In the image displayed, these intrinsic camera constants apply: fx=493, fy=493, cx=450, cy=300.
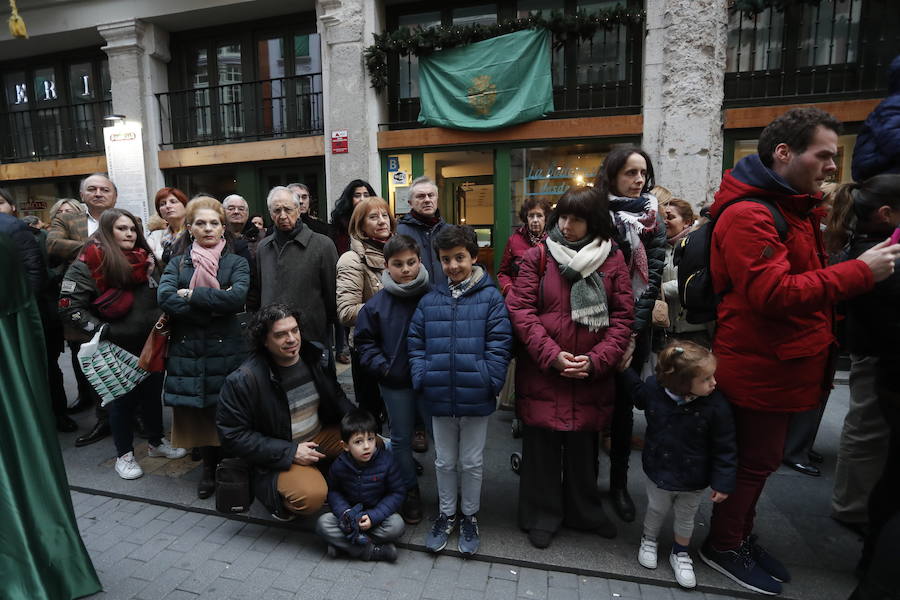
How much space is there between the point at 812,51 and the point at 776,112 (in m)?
1.22

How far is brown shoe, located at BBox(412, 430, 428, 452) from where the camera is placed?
162 inches

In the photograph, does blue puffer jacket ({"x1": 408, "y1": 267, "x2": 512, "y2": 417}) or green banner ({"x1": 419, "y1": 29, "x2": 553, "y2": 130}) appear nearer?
blue puffer jacket ({"x1": 408, "y1": 267, "x2": 512, "y2": 417})

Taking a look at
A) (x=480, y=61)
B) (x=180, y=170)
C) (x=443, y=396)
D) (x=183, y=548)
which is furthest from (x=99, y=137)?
(x=443, y=396)

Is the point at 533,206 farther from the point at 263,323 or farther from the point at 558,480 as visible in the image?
the point at 263,323

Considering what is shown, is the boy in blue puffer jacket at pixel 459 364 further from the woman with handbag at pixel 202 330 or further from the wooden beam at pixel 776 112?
the wooden beam at pixel 776 112

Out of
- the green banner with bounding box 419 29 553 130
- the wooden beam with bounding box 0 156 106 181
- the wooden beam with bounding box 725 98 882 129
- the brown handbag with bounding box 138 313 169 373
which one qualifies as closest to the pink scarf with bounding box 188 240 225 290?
the brown handbag with bounding box 138 313 169 373

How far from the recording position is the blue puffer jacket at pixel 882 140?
220 centimetres

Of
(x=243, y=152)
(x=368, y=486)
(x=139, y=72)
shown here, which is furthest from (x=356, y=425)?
(x=139, y=72)

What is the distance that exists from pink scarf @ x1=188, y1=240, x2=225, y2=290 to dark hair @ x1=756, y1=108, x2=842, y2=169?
340cm

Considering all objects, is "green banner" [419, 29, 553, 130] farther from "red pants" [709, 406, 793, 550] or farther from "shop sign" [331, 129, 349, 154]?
"red pants" [709, 406, 793, 550]

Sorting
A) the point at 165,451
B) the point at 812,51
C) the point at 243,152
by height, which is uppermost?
the point at 812,51

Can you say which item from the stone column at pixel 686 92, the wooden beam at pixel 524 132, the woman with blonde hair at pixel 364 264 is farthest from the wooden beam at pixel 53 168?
the stone column at pixel 686 92

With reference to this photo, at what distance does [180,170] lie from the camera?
9.81 m

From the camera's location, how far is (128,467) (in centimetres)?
373
